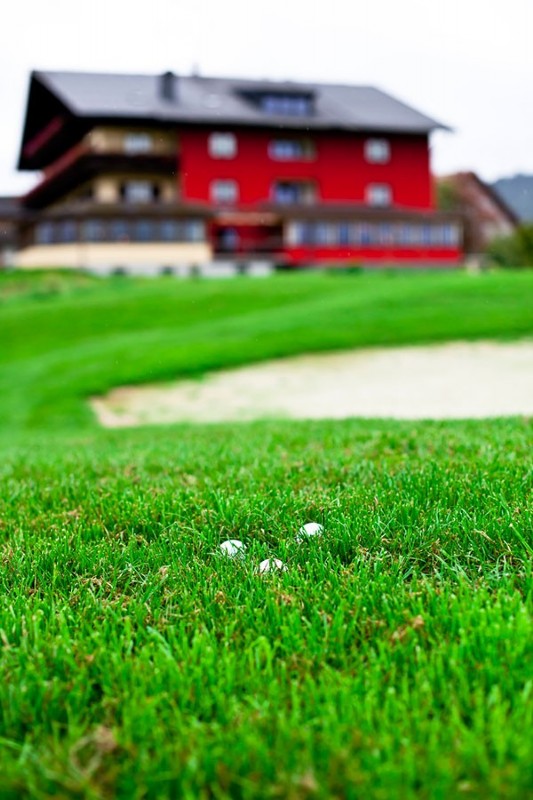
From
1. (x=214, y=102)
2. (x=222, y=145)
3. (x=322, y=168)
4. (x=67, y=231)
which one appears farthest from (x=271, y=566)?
(x=214, y=102)

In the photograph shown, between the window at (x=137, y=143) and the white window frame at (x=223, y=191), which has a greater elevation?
the window at (x=137, y=143)

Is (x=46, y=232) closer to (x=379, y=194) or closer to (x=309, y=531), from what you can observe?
(x=379, y=194)

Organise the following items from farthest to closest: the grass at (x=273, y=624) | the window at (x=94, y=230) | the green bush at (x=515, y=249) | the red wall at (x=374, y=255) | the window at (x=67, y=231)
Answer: the green bush at (x=515, y=249) → the red wall at (x=374, y=255) → the window at (x=67, y=231) → the window at (x=94, y=230) → the grass at (x=273, y=624)

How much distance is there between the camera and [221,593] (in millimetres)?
2605

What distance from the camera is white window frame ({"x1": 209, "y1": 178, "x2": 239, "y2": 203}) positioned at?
171ft

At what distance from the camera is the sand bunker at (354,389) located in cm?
1241

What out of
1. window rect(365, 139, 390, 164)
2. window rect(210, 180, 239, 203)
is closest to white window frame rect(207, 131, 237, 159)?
window rect(210, 180, 239, 203)

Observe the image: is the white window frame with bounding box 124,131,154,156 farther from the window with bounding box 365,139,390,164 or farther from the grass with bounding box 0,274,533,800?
the grass with bounding box 0,274,533,800

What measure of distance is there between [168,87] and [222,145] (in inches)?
182

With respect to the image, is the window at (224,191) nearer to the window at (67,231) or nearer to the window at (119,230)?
the window at (119,230)

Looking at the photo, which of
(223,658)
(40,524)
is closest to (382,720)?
(223,658)

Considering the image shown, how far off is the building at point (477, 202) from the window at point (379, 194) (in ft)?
50.5

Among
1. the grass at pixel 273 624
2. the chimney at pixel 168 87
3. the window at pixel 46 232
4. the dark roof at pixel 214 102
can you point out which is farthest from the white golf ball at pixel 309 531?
the chimney at pixel 168 87

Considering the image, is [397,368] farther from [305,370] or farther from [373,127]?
[373,127]
